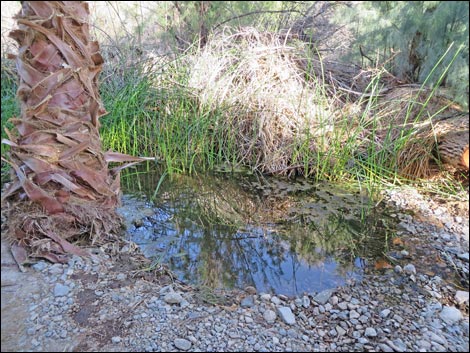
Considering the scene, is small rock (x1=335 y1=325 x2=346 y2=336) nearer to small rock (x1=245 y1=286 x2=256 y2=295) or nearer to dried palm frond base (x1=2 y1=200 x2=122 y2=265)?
small rock (x1=245 y1=286 x2=256 y2=295)

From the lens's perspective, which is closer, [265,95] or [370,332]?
[370,332]

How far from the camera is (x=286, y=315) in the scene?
1627mm

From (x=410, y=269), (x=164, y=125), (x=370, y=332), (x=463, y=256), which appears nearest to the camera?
(x=370, y=332)

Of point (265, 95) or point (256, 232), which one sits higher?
point (265, 95)

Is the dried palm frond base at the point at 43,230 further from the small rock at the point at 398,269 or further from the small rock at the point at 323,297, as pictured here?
the small rock at the point at 398,269

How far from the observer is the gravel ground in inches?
56.4

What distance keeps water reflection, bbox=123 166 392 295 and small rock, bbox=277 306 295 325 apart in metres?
0.19

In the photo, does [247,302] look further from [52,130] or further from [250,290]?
[52,130]

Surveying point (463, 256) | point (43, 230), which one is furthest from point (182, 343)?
point (463, 256)

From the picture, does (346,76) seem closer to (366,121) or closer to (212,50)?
(366,121)

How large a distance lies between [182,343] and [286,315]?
1.49 feet

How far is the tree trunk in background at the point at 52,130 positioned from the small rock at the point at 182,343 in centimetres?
72

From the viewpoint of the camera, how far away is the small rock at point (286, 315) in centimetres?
160

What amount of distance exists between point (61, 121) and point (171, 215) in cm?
99
